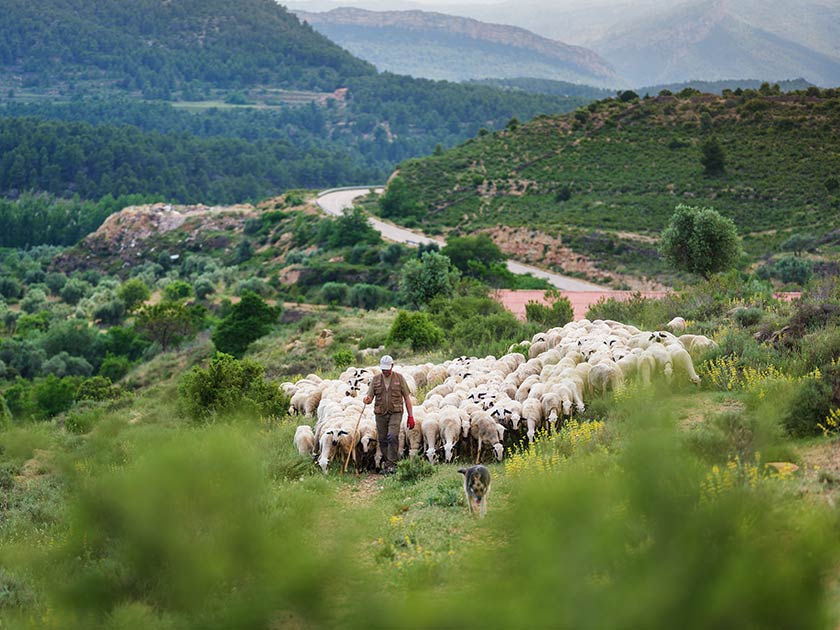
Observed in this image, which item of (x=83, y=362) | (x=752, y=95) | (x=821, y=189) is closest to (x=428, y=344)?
(x=83, y=362)

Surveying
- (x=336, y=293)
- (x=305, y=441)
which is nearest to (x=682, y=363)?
(x=305, y=441)

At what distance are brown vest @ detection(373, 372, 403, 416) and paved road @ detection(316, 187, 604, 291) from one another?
31.8 meters

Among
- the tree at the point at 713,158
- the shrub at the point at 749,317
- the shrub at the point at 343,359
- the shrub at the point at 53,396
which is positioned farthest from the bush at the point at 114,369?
the tree at the point at 713,158

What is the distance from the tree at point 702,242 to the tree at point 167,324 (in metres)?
23.6

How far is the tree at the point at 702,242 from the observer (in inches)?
1262

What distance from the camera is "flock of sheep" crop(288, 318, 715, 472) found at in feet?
39.5

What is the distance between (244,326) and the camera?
34000 millimetres

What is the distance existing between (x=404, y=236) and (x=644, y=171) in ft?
55.7

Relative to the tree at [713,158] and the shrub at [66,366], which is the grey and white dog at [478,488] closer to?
the shrub at [66,366]

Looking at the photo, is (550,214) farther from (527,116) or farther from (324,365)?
(527,116)

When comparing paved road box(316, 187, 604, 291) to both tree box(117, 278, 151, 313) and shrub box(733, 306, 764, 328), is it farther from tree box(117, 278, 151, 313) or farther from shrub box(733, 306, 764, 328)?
shrub box(733, 306, 764, 328)

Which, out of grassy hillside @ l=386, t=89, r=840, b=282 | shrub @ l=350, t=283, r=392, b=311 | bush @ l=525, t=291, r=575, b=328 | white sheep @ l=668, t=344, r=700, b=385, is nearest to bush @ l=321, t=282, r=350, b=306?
shrub @ l=350, t=283, r=392, b=311

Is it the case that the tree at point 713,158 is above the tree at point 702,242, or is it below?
above

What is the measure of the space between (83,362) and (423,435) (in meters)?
34.6
